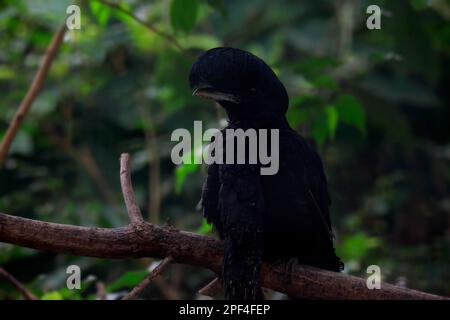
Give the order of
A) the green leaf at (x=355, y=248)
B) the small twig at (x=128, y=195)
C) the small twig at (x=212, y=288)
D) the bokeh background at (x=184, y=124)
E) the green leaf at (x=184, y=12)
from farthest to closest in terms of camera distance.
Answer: the bokeh background at (x=184, y=124) < the green leaf at (x=355, y=248) < the green leaf at (x=184, y=12) < the small twig at (x=212, y=288) < the small twig at (x=128, y=195)

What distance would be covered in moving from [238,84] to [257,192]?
332mm

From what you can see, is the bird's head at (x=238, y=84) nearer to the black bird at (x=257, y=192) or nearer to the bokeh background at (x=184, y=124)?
the black bird at (x=257, y=192)

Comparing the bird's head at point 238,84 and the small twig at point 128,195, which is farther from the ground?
the bird's head at point 238,84

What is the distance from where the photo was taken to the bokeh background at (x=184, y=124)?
3762 millimetres

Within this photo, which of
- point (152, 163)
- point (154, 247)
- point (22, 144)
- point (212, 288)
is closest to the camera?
point (154, 247)

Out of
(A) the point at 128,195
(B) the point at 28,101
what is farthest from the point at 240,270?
(B) the point at 28,101

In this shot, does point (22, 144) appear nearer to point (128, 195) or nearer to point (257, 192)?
point (128, 195)

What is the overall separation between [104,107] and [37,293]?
6.39 ft

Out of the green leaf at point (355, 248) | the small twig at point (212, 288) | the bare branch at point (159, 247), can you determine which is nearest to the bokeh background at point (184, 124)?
the green leaf at point (355, 248)

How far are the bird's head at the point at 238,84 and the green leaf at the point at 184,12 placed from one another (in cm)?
64

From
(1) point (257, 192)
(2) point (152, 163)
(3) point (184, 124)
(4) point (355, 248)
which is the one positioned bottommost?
(1) point (257, 192)

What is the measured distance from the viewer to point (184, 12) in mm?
2809

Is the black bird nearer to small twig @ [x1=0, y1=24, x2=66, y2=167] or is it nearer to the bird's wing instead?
the bird's wing

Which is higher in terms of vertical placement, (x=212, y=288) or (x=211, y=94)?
(x=211, y=94)
